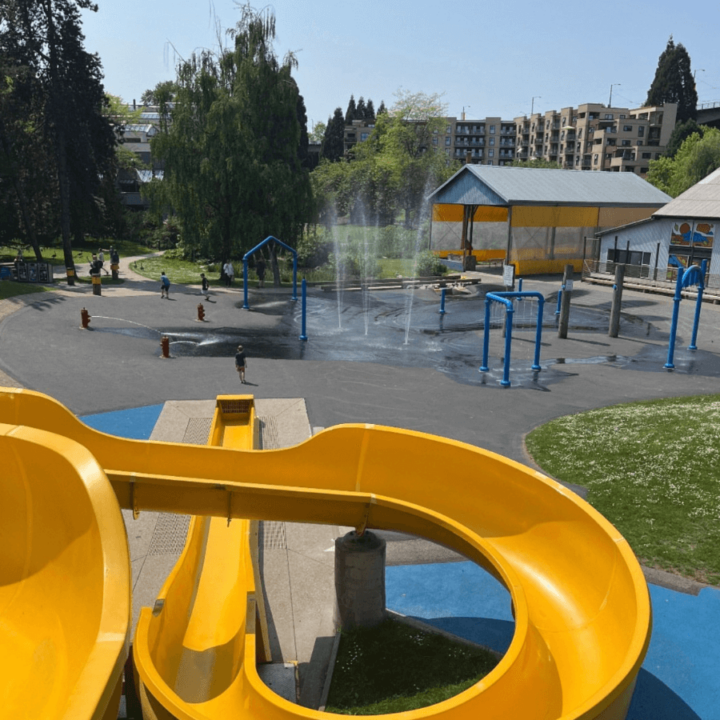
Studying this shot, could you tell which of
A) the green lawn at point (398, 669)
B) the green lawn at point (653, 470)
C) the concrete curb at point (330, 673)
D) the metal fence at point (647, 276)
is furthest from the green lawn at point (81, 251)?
the green lawn at point (398, 669)

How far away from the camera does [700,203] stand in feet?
144

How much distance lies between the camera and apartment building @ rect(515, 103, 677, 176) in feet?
414

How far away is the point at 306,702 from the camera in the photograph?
8875 millimetres

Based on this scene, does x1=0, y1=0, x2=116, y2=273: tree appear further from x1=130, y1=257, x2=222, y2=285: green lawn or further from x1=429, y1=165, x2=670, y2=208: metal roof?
x1=429, y1=165, x2=670, y2=208: metal roof

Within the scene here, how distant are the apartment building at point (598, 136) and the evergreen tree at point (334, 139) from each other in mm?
46342

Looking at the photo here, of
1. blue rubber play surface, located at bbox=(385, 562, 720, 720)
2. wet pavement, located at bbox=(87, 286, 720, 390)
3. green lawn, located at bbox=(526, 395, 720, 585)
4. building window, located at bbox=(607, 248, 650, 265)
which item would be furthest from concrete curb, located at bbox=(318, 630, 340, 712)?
building window, located at bbox=(607, 248, 650, 265)

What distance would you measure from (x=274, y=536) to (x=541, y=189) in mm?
44702

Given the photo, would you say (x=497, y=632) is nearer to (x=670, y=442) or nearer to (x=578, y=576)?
(x=578, y=576)

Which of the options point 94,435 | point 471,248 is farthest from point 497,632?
point 471,248

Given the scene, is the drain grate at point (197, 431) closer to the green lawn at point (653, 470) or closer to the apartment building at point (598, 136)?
the green lawn at point (653, 470)

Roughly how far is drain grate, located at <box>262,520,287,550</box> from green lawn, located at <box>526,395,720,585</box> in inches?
242

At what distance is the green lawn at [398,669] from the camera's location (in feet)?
28.7

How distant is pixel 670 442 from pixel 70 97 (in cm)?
3868

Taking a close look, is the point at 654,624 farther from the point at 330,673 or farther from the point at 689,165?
the point at 689,165
